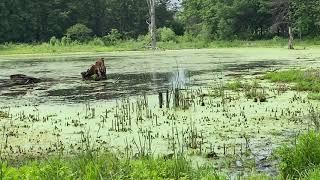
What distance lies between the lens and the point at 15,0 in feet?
229

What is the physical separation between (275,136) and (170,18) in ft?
244

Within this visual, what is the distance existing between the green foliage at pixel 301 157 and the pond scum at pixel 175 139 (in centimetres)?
1

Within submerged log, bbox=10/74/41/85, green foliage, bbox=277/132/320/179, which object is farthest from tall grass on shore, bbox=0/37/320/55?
green foliage, bbox=277/132/320/179

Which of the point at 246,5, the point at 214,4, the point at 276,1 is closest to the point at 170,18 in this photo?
the point at 214,4

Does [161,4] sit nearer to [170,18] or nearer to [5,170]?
[170,18]

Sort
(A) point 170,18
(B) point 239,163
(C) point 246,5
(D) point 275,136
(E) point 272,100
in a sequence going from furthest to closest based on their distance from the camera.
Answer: (A) point 170,18, (C) point 246,5, (E) point 272,100, (D) point 275,136, (B) point 239,163

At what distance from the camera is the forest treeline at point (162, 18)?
53031 millimetres

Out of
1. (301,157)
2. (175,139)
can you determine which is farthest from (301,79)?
(301,157)

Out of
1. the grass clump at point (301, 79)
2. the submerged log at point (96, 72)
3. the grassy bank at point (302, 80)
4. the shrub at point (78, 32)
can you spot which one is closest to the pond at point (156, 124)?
the grassy bank at point (302, 80)

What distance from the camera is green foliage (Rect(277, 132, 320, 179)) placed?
6.56 metres

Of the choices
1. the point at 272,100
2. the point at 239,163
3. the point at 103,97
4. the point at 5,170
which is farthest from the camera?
the point at 103,97

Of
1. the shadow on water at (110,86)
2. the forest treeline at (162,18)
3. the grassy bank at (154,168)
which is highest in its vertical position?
the forest treeline at (162,18)

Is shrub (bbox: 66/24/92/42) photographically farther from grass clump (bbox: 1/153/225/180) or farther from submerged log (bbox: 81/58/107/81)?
grass clump (bbox: 1/153/225/180)

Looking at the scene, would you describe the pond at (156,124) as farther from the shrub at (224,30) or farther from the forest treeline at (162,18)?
the shrub at (224,30)
